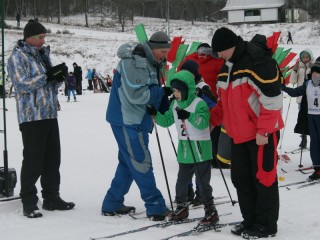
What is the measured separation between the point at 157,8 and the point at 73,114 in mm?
63685

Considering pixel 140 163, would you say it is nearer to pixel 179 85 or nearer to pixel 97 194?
pixel 179 85

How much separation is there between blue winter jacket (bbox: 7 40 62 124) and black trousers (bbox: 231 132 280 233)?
1968mm

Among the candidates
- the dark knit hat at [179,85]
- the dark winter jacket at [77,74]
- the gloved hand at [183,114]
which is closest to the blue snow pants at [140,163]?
the gloved hand at [183,114]

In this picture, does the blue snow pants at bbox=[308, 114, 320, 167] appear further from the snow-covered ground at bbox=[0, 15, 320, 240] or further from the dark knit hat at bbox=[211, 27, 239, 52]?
the dark knit hat at bbox=[211, 27, 239, 52]

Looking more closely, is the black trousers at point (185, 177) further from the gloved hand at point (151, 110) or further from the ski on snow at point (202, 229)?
the gloved hand at point (151, 110)

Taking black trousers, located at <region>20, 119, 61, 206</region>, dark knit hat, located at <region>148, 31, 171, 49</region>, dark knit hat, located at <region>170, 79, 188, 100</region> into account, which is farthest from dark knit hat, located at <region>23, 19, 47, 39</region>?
dark knit hat, located at <region>170, 79, 188, 100</region>

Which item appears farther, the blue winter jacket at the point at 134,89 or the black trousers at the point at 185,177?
the black trousers at the point at 185,177

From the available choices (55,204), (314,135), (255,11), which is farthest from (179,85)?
(255,11)

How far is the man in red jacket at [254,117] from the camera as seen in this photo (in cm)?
396

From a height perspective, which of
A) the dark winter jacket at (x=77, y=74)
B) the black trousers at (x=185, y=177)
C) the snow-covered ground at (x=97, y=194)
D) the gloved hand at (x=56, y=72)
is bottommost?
the snow-covered ground at (x=97, y=194)

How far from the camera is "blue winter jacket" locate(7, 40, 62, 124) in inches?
193

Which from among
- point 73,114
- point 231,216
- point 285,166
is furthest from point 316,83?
point 73,114

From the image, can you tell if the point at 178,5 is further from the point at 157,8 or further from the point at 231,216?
the point at 231,216

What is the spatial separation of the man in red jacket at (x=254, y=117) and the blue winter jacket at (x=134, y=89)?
2.40 feet
